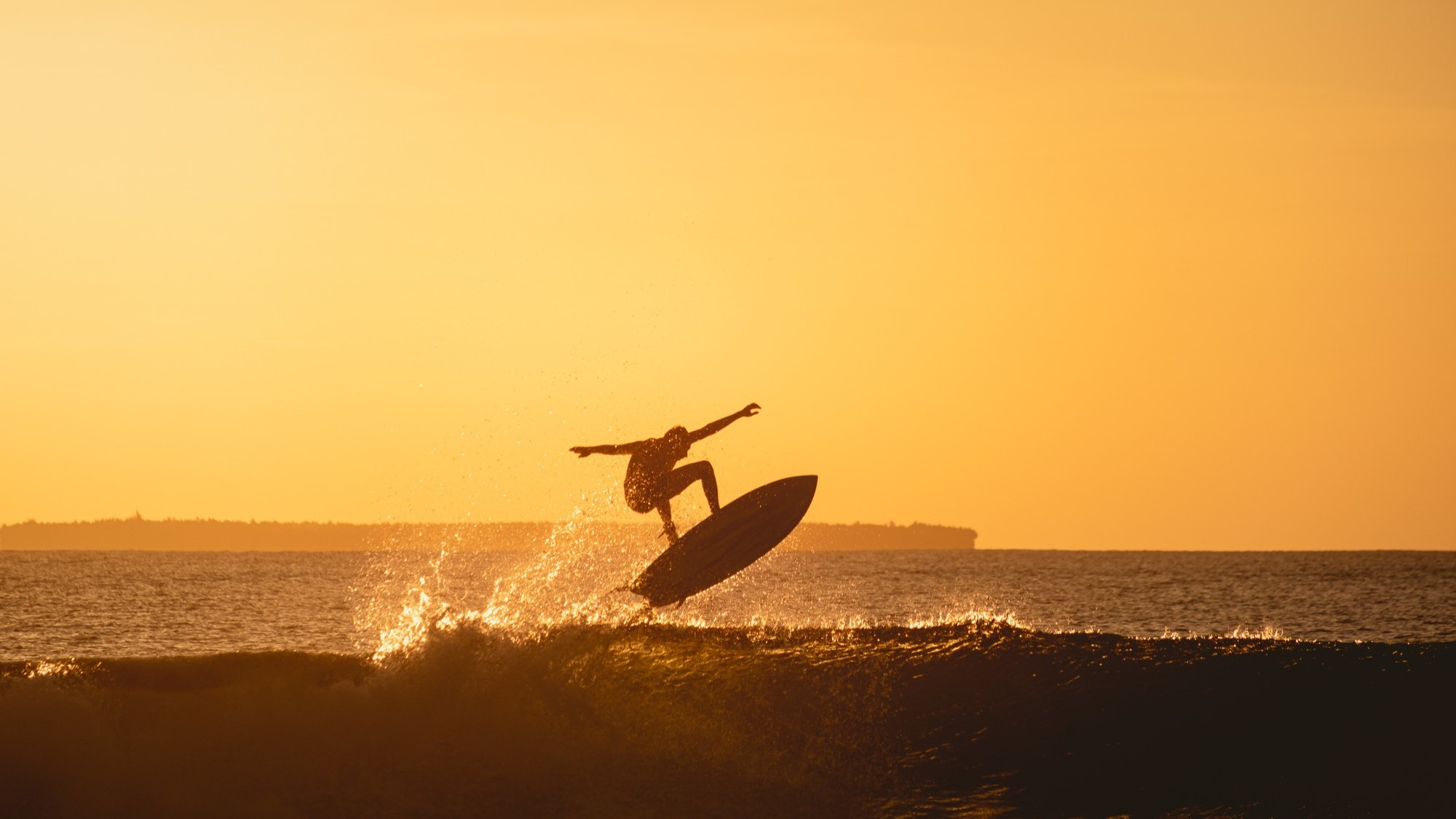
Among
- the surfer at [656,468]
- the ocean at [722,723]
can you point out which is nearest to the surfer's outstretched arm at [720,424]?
the surfer at [656,468]

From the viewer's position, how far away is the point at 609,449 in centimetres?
1716

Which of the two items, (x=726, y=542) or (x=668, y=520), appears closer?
(x=668, y=520)

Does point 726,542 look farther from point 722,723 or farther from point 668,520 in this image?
point 722,723

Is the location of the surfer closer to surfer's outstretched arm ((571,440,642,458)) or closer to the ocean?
surfer's outstretched arm ((571,440,642,458))

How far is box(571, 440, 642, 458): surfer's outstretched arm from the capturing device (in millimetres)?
16906

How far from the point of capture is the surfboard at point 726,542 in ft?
59.0

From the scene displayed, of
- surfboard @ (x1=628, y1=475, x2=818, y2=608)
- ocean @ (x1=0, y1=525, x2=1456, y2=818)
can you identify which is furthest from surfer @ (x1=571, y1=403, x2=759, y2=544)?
ocean @ (x1=0, y1=525, x2=1456, y2=818)

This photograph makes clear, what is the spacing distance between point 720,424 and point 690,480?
1024 mm

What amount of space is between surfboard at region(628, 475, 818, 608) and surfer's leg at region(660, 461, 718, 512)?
599 mm

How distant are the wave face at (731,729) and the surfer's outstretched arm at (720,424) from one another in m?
2.61

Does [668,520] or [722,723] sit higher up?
[668,520]

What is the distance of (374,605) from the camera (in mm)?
55406

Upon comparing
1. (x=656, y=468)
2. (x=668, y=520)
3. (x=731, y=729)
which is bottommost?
(x=731, y=729)

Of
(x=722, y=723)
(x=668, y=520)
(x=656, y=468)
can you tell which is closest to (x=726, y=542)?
(x=668, y=520)
